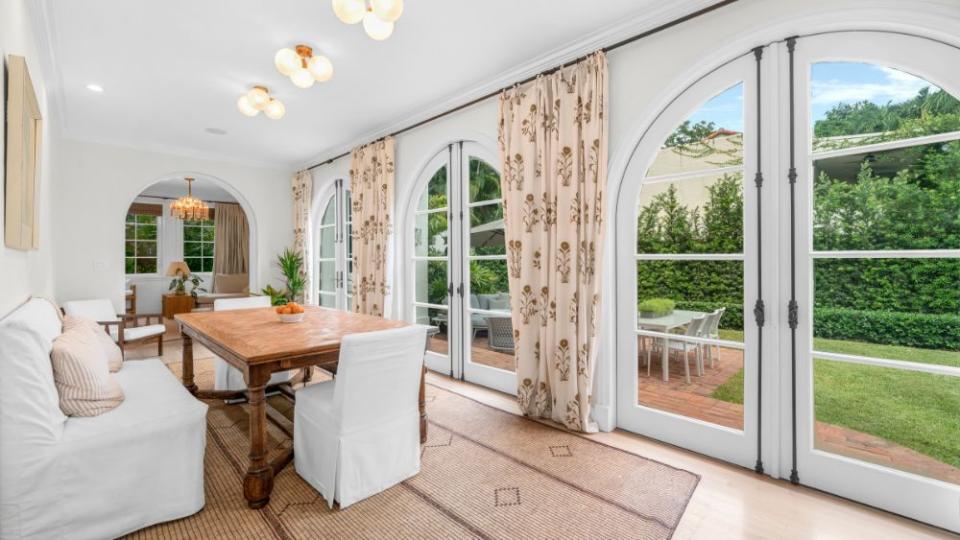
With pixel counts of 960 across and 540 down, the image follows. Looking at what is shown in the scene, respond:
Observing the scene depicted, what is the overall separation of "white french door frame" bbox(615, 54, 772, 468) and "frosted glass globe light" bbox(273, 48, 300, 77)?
88.8 inches

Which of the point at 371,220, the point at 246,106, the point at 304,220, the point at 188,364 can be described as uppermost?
the point at 246,106

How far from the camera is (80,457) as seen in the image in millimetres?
1676

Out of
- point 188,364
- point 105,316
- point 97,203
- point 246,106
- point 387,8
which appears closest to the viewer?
point 387,8

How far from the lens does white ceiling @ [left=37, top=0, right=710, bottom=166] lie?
2.58 m

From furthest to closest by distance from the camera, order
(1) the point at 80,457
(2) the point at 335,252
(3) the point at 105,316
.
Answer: (2) the point at 335,252 < (3) the point at 105,316 < (1) the point at 80,457

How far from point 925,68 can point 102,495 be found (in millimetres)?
3912

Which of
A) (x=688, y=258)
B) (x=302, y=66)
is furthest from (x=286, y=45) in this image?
(x=688, y=258)

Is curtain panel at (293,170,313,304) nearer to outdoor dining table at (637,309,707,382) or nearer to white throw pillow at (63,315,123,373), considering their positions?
white throw pillow at (63,315,123,373)

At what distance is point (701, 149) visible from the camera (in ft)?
8.47

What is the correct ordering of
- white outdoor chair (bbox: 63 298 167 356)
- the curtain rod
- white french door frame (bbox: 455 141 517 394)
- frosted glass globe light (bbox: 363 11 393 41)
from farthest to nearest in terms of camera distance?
white outdoor chair (bbox: 63 298 167 356) < white french door frame (bbox: 455 141 517 394) < the curtain rod < frosted glass globe light (bbox: 363 11 393 41)

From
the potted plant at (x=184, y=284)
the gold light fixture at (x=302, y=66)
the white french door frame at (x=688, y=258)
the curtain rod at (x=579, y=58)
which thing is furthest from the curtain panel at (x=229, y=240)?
the white french door frame at (x=688, y=258)

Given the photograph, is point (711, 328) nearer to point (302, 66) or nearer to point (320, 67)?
point (320, 67)

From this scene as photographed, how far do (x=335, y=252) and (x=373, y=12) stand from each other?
4.31m

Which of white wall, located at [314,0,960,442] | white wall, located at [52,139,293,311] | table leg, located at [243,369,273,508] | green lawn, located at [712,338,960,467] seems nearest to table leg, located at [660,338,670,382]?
white wall, located at [314,0,960,442]
